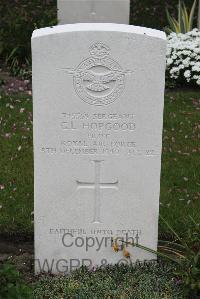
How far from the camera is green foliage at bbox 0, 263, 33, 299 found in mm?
3604

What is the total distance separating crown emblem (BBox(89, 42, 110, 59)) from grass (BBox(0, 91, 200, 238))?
1.67 m

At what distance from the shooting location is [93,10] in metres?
9.26

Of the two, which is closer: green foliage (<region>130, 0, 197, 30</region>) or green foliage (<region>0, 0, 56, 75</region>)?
green foliage (<region>0, 0, 56, 75</region>)

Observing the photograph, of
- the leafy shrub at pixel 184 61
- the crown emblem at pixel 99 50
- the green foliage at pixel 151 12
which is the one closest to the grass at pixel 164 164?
the leafy shrub at pixel 184 61

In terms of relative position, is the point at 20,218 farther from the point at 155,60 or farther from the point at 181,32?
the point at 181,32

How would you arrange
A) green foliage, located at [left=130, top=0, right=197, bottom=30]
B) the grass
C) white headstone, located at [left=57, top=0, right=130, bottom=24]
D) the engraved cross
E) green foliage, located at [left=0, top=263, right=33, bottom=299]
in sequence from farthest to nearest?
green foliage, located at [left=130, top=0, right=197, bottom=30], white headstone, located at [left=57, top=0, right=130, bottom=24], the grass, the engraved cross, green foliage, located at [left=0, top=263, right=33, bottom=299]

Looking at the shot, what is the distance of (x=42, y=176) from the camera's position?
14.2 feet

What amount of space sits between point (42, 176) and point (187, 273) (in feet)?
3.69


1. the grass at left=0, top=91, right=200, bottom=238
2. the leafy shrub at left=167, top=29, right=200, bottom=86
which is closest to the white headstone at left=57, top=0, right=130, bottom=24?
the leafy shrub at left=167, top=29, right=200, bottom=86

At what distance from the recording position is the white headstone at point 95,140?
408 cm

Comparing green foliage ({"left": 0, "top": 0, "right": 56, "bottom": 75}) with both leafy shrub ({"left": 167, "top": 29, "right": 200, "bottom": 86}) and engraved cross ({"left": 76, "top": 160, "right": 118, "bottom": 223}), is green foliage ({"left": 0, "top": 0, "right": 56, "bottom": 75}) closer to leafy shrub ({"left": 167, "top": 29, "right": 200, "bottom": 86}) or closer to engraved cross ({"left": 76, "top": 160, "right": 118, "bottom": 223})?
leafy shrub ({"left": 167, "top": 29, "right": 200, "bottom": 86})

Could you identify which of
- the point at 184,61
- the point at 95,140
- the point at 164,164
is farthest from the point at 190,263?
the point at 184,61

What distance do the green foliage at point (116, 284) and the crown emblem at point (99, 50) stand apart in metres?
1.47

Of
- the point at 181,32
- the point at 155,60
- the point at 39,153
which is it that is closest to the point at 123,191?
the point at 39,153
